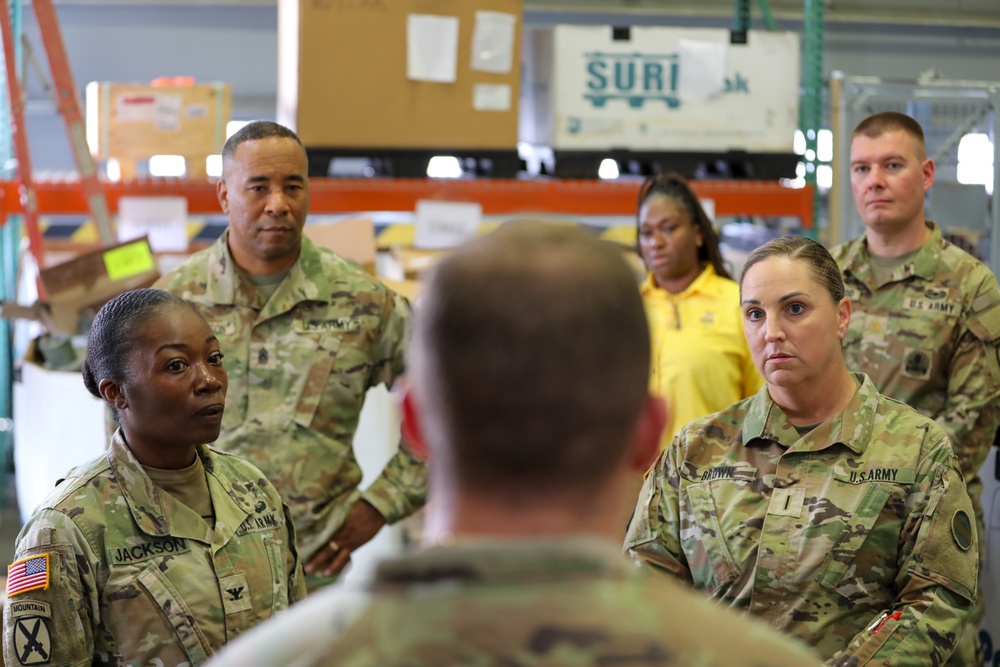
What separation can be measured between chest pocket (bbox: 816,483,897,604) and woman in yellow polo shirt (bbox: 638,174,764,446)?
54.4 inches

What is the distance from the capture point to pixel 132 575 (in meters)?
2.02

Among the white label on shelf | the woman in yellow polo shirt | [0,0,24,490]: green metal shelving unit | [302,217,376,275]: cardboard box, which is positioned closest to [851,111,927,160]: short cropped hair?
the woman in yellow polo shirt

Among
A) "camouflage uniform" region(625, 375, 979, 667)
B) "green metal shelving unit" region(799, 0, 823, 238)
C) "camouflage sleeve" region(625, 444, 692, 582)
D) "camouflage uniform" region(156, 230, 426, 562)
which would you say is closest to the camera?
"camouflage uniform" region(625, 375, 979, 667)

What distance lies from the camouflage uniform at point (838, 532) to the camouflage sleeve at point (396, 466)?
3.03 feet

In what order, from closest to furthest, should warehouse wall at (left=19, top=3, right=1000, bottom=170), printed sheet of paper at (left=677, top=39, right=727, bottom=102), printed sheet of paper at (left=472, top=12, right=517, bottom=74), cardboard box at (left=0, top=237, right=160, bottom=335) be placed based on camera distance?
cardboard box at (left=0, top=237, right=160, bottom=335)
printed sheet of paper at (left=472, top=12, right=517, bottom=74)
printed sheet of paper at (left=677, top=39, right=727, bottom=102)
warehouse wall at (left=19, top=3, right=1000, bottom=170)

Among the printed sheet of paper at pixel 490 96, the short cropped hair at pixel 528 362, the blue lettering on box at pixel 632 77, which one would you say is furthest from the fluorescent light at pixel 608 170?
the short cropped hair at pixel 528 362

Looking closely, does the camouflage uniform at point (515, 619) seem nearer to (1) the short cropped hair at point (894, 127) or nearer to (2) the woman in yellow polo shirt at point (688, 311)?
(2) the woman in yellow polo shirt at point (688, 311)

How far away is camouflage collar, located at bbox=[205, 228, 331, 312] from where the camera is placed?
305 centimetres

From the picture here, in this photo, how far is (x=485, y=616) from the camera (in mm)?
878

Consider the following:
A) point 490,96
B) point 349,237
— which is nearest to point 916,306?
point 490,96

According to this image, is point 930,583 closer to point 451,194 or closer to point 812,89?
point 451,194

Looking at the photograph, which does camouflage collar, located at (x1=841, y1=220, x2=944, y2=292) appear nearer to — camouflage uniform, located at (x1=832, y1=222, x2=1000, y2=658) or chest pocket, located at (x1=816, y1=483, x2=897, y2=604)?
camouflage uniform, located at (x1=832, y1=222, x2=1000, y2=658)

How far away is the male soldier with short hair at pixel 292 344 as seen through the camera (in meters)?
3.01

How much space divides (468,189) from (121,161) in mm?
1554
